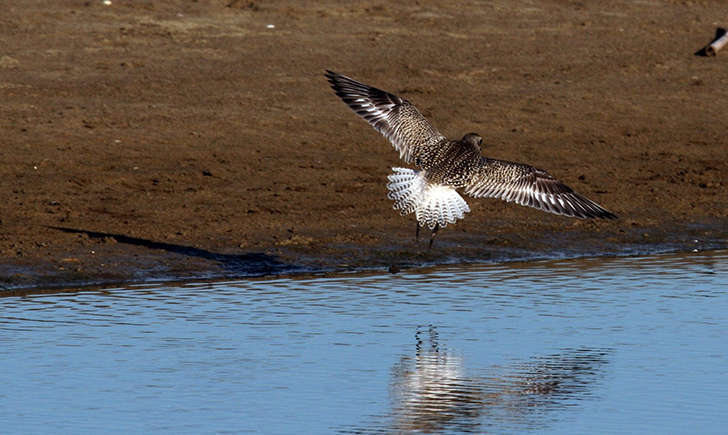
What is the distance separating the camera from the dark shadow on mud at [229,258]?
471 inches

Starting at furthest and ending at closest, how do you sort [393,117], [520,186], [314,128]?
[314,128]
[393,117]
[520,186]

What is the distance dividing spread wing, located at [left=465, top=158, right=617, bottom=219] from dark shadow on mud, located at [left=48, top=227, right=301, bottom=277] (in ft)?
5.45

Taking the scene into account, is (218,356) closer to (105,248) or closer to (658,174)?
(105,248)

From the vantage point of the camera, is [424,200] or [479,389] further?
[424,200]

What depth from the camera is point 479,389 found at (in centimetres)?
842

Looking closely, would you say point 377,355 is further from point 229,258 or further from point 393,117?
point 393,117

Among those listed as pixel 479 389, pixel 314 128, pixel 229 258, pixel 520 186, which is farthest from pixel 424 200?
pixel 314 128

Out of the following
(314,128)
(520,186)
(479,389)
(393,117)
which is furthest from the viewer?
(314,128)

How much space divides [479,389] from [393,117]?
14.0 feet

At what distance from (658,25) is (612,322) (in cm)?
1270

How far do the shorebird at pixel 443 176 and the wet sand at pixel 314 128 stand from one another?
1.02 meters

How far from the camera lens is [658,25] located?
22094 mm

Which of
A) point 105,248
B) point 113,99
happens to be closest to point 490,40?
point 113,99

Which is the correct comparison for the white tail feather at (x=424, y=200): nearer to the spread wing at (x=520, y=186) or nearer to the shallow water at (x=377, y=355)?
the spread wing at (x=520, y=186)
